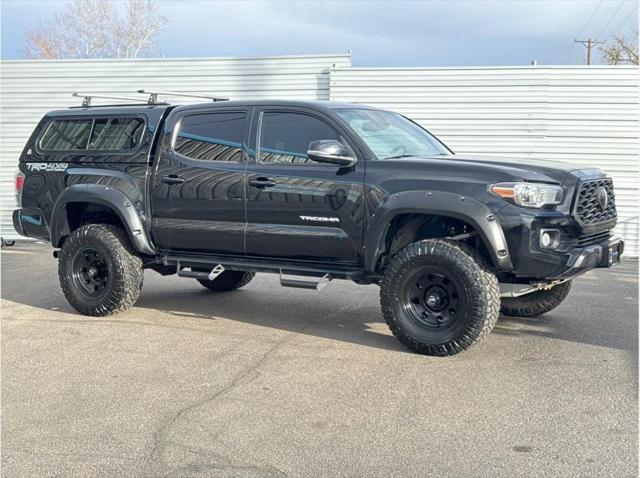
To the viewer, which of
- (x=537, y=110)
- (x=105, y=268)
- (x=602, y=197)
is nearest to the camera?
(x=602, y=197)

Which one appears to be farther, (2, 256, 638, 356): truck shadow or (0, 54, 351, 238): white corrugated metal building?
(0, 54, 351, 238): white corrugated metal building

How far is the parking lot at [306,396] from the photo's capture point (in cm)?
404

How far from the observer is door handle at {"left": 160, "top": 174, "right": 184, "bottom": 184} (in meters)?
7.07

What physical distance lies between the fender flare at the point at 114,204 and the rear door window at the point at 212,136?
73 cm

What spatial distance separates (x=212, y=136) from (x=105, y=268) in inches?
69.5

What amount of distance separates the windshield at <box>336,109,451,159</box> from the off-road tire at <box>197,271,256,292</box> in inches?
105

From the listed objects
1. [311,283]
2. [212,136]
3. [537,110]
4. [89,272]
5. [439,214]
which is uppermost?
[537,110]

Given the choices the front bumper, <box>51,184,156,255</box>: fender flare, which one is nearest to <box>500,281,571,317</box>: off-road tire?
the front bumper

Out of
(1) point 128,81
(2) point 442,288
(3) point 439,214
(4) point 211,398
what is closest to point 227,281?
(2) point 442,288

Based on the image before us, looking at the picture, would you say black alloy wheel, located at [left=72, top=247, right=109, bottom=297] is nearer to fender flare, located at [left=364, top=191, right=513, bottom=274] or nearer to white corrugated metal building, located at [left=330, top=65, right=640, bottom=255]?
fender flare, located at [left=364, top=191, right=513, bottom=274]

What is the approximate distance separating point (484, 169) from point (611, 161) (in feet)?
25.0

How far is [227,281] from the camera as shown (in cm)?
886

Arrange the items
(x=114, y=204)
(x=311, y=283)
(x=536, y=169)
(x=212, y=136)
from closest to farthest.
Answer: (x=536, y=169) → (x=311, y=283) → (x=212, y=136) → (x=114, y=204)

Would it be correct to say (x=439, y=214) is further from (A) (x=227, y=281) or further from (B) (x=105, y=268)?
(A) (x=227, y=281)
